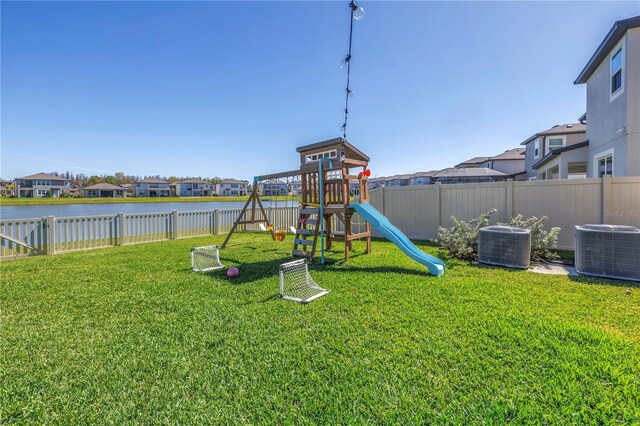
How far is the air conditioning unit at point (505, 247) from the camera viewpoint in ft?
17.9

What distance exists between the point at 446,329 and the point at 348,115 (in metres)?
5.58

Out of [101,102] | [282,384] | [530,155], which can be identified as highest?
[101,102]

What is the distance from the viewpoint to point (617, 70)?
7.73 metres

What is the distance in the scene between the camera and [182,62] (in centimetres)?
1045

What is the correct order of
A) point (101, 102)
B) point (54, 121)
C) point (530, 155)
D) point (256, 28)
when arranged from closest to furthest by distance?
point (256, 28), point (101, 102), point (54, 121), point (530, 155)

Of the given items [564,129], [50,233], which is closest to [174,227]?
[50,233]

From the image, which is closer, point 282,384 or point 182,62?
point 282,384

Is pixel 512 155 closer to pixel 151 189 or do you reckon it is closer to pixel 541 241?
pixel 541 241

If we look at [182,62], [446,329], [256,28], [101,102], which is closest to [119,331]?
[446,329]

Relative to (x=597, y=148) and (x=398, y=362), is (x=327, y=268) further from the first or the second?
(x=597, y=148)

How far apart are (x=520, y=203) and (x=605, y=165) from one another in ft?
13.8

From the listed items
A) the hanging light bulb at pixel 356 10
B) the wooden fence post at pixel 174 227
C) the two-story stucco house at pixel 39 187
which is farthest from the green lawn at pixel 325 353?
the two-story stucco house at pixel 39 187

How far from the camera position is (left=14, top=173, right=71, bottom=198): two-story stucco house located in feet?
125

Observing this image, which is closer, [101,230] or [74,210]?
[101,230]
